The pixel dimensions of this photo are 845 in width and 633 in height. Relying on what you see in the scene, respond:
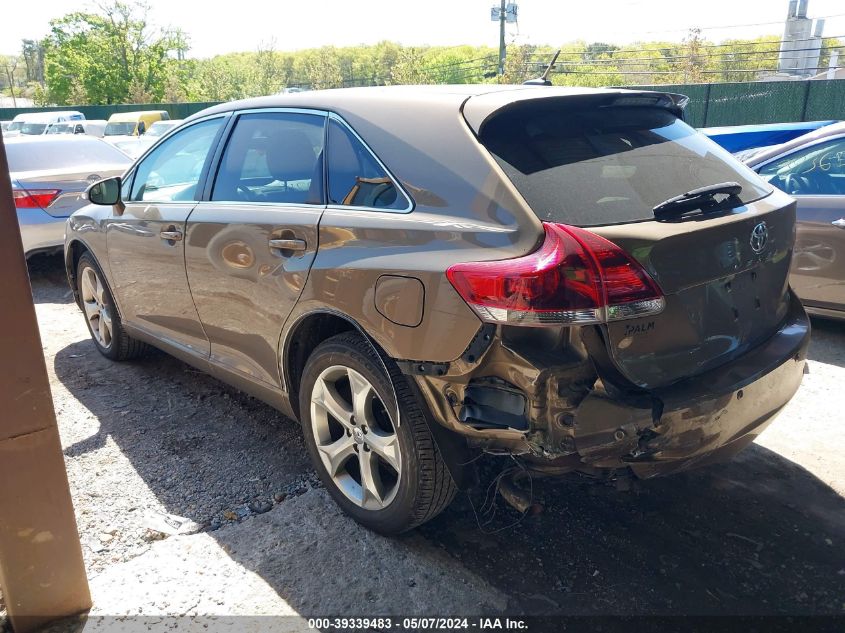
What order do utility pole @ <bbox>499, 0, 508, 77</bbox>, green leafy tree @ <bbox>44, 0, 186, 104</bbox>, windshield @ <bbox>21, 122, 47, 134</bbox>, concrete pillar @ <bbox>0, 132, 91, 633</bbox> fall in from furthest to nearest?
1. green leafy tree @ <bbox>44, 0, 186, 104</bbox>
2. utility pole @ <bbox>499, 0, 508, 77</bbox>
3. windshield @ <bbox>21, 122, 47, 134</bbox>
4. concrete pillar @ <bbox>0, 132, 91, 633</bbox>

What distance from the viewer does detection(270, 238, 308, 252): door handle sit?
2.90 metres

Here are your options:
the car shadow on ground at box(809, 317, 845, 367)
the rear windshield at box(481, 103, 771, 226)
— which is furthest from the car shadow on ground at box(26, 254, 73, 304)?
the car shadow on ground at box(809, 317, 845, 367)

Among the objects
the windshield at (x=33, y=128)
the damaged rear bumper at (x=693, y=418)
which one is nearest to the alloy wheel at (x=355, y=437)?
the damaged rear bumper at (x=693, y=418)

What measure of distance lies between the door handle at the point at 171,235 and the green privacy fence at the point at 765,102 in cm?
1930

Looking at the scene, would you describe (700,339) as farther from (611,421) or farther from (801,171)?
(801,171)

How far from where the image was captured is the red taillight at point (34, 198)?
277 inches

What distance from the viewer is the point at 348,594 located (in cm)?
256

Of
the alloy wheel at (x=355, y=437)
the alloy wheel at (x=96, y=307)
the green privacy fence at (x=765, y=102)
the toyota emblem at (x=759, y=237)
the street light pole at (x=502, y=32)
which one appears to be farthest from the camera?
the street light pole at (x=502, y=32)

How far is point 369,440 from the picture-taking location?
9.20 ft

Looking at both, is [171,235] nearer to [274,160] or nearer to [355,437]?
[274,160]

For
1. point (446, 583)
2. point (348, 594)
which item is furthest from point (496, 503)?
point (348, 594)

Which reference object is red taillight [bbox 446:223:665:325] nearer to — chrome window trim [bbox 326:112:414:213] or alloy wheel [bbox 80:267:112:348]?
chrome window trim [bbox 326:112:414:213]

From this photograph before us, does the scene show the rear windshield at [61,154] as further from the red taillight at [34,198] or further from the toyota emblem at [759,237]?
the toyota emblem at [759,237]

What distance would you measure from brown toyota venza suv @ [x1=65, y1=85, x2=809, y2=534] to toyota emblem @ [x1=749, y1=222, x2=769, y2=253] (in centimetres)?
2
